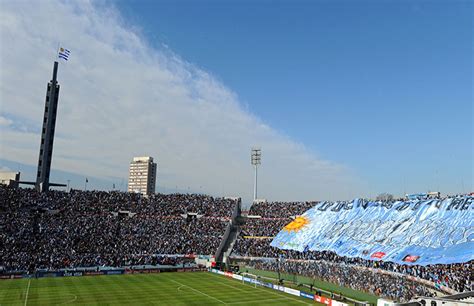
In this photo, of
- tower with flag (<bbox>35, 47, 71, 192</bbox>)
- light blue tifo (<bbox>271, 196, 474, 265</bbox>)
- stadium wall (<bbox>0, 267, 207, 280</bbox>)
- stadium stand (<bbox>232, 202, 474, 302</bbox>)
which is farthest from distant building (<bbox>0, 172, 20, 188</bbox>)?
light blue tifo (<bbox>271, 196, 474, 265</bbox>)

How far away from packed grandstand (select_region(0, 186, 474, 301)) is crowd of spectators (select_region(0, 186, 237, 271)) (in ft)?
0.56

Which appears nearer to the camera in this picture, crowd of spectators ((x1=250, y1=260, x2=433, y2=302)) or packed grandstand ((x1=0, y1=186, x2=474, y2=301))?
crowd of spectators ((x1=250, y1=260, x2=433, y2=302))

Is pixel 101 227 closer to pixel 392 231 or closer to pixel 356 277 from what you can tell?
pixel 356 277

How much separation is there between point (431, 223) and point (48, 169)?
82.6 meters

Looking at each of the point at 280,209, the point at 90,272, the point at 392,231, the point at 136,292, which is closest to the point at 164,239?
the point at 90,272

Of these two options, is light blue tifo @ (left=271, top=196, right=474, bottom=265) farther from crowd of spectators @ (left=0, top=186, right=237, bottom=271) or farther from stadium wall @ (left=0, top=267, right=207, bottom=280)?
crowd of spectators @ (left=0, top=186, right=237, bottom=271)

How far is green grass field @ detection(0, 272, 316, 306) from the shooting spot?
145ft

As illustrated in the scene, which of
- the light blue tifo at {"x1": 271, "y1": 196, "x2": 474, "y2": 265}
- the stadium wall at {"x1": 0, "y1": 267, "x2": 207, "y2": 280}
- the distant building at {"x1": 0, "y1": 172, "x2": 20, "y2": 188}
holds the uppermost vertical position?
the distant building at {"x1": 0, "y1": 172, "x2": 20, "y2": 188}

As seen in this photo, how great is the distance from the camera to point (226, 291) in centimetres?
5225

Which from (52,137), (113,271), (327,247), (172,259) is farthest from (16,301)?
(52,137)

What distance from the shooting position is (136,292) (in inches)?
1960

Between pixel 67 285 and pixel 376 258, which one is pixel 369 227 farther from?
pixel 67 285

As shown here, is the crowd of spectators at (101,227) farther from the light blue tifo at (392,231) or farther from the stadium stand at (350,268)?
the light blue tifo at (392,231)

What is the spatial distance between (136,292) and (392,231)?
38.3m
